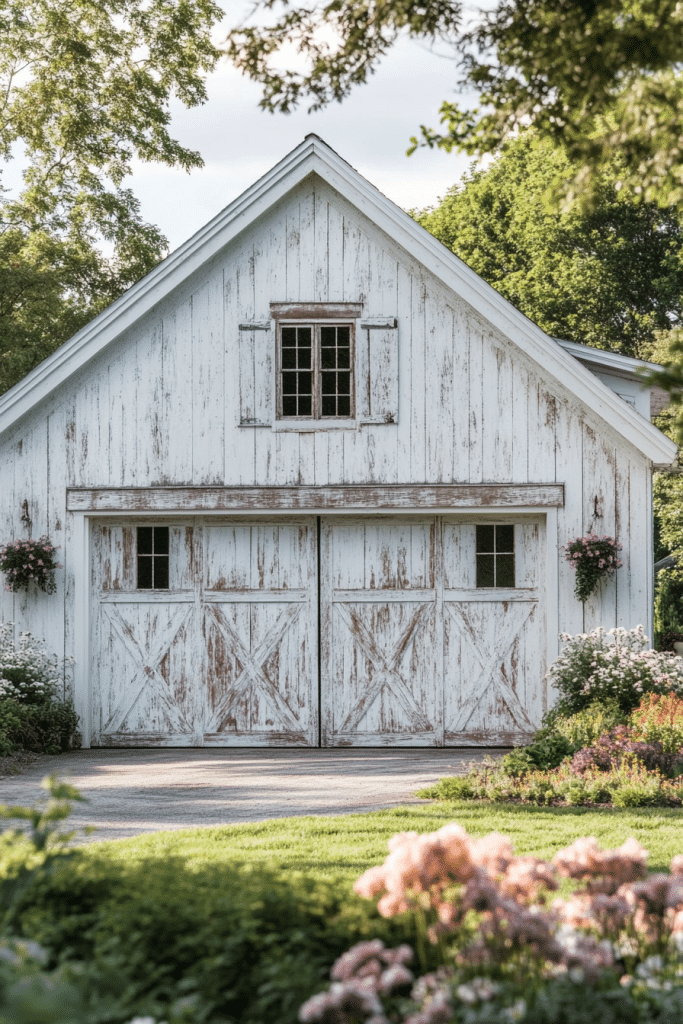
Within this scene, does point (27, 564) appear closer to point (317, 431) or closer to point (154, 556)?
point (154, 556)

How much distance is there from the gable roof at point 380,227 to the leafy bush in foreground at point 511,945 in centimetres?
835

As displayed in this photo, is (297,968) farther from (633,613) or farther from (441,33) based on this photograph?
(633,613)

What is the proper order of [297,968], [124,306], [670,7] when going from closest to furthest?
1. [297,968]
2. [670,7]
3. [124,306]

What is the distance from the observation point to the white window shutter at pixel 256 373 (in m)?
12.5

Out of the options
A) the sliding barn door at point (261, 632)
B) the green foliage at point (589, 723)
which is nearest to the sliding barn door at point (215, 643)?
the sliding barn door at point (261, 632)

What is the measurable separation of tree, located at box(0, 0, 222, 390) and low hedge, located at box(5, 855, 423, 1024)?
21.0 m

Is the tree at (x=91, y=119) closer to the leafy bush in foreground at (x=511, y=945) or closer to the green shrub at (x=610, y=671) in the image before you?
the green shrub at (x=610, y=671)

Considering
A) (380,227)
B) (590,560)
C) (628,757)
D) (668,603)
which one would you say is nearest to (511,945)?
(628,757)

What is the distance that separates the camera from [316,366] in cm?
1258

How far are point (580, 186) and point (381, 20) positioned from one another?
4.40ft

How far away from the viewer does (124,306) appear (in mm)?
12234

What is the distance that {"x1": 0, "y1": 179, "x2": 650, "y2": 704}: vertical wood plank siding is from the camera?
12.3 metres

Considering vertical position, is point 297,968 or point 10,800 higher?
point 297,968

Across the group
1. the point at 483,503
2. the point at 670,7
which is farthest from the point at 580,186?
the point at 483,503
